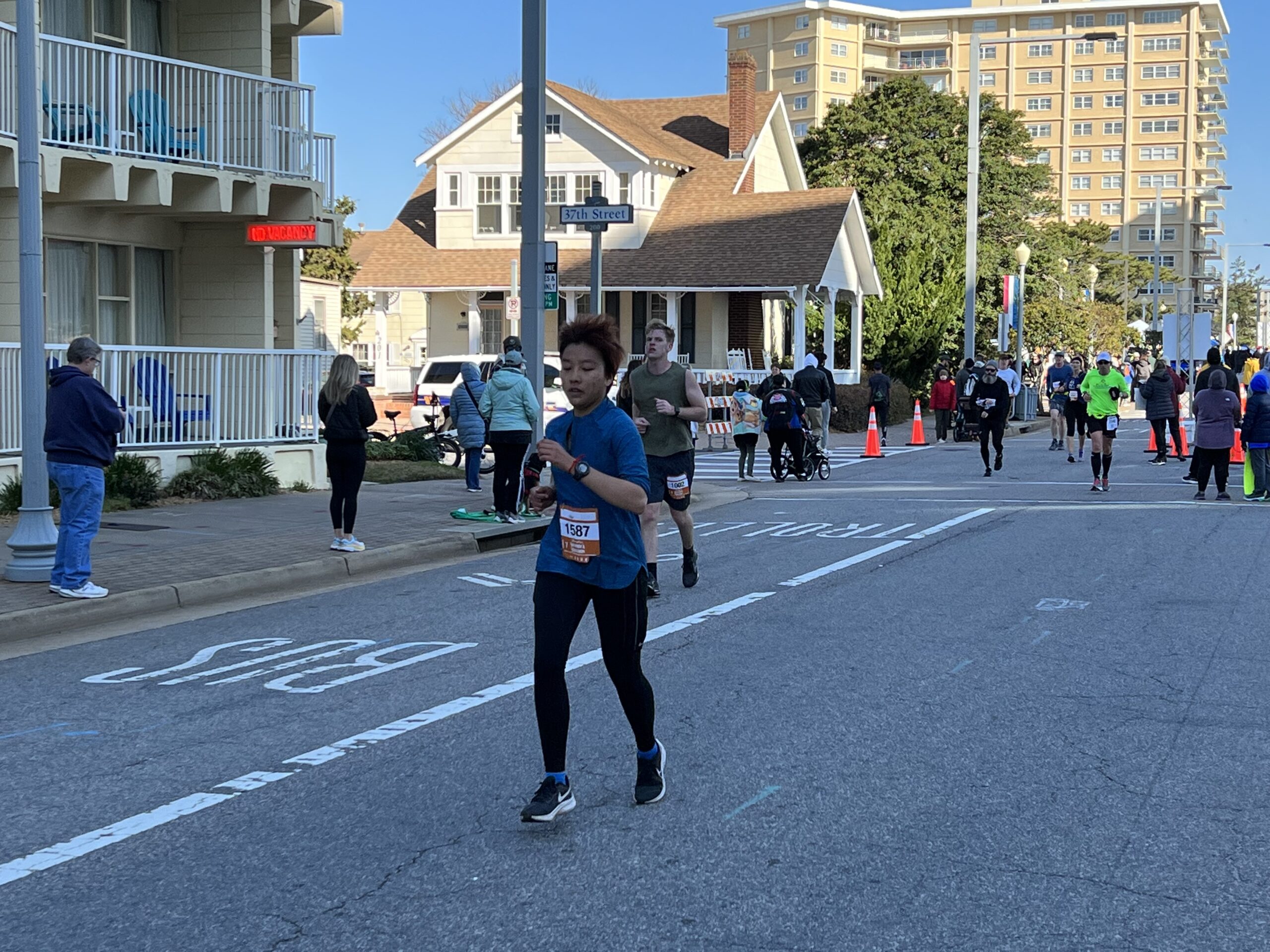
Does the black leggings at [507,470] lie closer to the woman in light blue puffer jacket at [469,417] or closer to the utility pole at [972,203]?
the woman in light blue puffer jacket at [469,417]

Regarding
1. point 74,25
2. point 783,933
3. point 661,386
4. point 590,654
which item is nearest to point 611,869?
point 783,933

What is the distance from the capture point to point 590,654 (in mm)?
8945

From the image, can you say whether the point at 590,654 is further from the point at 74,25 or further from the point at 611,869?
the point at 74,25

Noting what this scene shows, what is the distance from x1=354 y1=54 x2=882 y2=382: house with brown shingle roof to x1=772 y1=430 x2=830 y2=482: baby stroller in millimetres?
15497

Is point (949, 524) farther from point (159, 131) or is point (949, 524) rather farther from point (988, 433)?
point (159, 131)

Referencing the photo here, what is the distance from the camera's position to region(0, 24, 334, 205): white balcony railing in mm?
17125

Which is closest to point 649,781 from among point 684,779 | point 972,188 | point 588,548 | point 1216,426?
point 684,779

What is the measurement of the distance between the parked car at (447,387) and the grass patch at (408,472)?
2587mm

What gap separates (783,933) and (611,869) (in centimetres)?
79

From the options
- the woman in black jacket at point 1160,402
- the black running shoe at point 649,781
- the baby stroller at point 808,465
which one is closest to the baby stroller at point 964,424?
the woman in black jacket at point 1160,402

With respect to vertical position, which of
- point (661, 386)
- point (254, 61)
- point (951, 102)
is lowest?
point (661, 386)

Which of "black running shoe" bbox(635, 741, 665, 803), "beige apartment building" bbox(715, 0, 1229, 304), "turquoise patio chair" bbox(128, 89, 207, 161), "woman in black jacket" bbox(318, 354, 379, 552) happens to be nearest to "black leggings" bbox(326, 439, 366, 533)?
"woman in black jacket" bbox(318, 354, 379, 552)

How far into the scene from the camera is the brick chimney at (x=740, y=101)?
4341 cm

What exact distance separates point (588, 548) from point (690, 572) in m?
6.08
